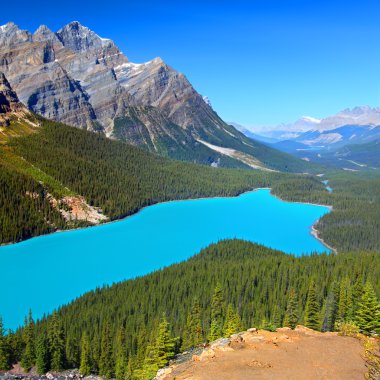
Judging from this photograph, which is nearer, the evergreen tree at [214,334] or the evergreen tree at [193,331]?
the evergreen tree at [214,334]

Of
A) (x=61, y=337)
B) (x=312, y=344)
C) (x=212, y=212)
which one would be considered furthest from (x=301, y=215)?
(x=312, y=344)

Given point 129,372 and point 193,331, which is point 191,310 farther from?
point 129,372

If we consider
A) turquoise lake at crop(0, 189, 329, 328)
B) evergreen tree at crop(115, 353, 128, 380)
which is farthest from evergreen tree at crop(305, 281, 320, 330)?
turquoise lake at crop(0, 189, 329, 328)

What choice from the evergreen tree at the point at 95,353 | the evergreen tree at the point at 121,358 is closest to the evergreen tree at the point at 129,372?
the evergreen tree at the point at 121,358

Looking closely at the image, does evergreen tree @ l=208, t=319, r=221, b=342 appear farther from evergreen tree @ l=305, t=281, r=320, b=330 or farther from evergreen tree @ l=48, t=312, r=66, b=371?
evergreen tree @ l=48, t=312, r=66, b=371

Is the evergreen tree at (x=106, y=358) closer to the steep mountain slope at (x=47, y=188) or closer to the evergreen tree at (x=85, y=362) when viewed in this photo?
the evergreen tree at (x=85, y=362)
